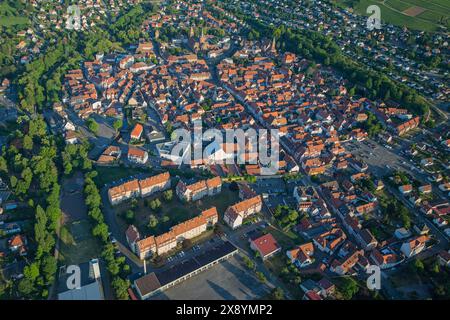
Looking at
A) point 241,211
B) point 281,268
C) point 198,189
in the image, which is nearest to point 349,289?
point 281,268

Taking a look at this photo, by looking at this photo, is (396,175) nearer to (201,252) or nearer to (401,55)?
(201,252)

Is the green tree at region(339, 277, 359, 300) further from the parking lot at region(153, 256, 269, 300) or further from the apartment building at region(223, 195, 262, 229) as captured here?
the apartment building at region(223, 195, 262, 229)

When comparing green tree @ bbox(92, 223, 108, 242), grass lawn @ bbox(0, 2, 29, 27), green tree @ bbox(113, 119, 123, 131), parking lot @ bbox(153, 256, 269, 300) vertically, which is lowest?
parking lot @ bbox(153, 256, 269, 300)

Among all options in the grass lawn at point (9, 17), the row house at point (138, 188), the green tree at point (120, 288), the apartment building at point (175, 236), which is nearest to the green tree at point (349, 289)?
A: the apartment building at point (175, 236)

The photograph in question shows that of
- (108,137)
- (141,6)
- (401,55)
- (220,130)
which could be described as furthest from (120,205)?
(141,6)

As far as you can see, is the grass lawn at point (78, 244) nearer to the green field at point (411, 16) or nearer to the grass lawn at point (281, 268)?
the grass lawn at point (281, 268)

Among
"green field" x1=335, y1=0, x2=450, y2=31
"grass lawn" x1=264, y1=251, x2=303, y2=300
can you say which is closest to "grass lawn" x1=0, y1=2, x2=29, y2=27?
"grass lawn" x1=264, y1=251, x2=303, y2=300

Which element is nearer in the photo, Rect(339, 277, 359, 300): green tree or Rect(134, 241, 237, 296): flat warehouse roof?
Rect(134, 241, 237, 296): flat warehouse roof

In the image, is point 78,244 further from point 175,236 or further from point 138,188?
point 175,236
